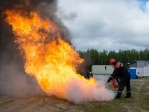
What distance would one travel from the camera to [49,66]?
14422 millimetres

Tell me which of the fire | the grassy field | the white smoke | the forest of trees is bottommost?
the grassy field

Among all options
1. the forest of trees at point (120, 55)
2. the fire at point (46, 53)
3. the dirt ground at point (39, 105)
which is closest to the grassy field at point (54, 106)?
the dirt ground at point (39, 105)

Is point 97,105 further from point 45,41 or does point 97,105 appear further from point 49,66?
point 45,41

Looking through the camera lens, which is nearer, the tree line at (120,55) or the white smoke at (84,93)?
the white smoke at (84,93)

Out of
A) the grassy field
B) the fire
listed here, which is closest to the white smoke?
the fire

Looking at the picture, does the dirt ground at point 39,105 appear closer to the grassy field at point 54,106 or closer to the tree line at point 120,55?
the grassy field at point 54,106

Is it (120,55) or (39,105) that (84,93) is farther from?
(120,55)

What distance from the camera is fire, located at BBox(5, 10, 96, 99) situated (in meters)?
14.2

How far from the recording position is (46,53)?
1469 cm

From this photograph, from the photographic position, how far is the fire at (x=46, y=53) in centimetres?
1420

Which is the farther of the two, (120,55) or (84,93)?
(120,55)

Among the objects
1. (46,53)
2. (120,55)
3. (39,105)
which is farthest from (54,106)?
(120,55)

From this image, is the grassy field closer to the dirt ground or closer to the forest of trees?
the dirt ground

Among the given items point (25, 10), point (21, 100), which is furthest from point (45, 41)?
point (21, 100)
